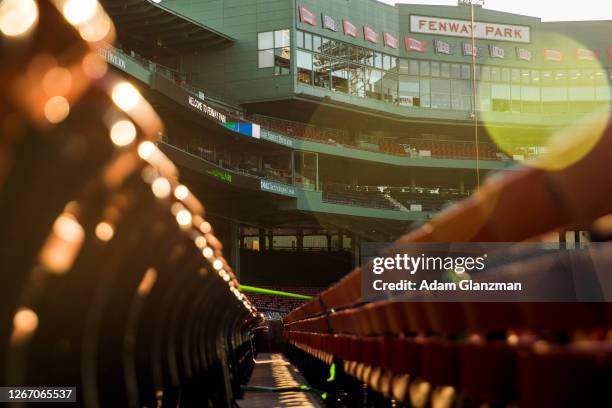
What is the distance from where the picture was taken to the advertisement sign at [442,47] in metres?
48.0

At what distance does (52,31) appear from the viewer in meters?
0.98

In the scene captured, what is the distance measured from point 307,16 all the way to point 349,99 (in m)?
4.67

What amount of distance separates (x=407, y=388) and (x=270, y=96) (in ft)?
128

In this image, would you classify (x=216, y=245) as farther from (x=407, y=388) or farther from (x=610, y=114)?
(x=610, y=114)

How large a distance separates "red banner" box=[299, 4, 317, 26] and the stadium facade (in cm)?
5

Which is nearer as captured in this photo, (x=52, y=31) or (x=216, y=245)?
(x=52, y=31)

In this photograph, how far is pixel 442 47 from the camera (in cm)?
4819

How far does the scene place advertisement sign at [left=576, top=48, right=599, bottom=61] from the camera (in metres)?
50.6

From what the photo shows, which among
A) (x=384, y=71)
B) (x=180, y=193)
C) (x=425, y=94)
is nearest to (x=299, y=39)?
(x=384, y=71)

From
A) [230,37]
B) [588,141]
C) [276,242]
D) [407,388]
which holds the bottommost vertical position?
[407,388]

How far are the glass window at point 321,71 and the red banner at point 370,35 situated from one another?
3.37 metres

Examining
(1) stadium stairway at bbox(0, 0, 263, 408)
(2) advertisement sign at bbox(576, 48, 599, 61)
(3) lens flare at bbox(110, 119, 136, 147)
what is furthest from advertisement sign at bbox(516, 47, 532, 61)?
(3) lens flare at bbox(110, 119, 136, 147)

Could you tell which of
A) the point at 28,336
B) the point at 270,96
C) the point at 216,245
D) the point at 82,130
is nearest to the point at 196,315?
the point at 216,245

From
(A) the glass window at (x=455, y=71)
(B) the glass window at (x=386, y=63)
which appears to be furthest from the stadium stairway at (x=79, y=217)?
(A) the glass window at (x=455, y=71)
